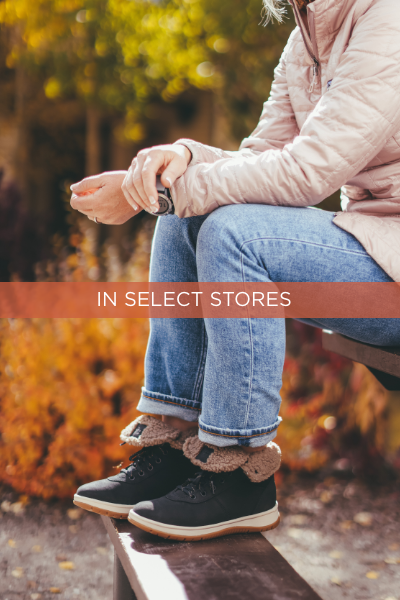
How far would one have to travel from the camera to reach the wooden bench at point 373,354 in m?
1.27

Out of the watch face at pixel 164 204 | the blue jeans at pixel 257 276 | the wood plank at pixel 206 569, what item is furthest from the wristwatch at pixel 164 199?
the wood plank at pixel 206 569

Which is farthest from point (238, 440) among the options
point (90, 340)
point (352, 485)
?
point (352, 485)

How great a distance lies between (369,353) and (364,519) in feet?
4.52

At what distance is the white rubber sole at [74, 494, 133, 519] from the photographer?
1.27 meters

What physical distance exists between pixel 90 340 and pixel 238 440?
1.62 metres

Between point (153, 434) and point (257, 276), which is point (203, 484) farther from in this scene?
point (257, 276)

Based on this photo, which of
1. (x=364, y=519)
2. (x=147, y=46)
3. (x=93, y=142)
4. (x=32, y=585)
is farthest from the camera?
(x=93, y=142)

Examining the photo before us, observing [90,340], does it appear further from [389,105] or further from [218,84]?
[218,84]

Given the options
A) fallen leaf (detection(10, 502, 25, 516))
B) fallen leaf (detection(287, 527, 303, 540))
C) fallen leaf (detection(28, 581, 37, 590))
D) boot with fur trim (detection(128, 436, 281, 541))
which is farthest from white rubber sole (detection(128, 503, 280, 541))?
fallen leaf (detection(10, 502, 25, 516))

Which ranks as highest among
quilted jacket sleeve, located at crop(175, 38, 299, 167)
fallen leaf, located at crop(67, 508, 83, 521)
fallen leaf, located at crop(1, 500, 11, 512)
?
quilted jacket sleeve, located at crop(175, 38, 299, 167)

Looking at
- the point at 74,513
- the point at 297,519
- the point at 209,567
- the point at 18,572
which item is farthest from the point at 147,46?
the point at 209,567

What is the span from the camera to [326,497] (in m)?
2.65

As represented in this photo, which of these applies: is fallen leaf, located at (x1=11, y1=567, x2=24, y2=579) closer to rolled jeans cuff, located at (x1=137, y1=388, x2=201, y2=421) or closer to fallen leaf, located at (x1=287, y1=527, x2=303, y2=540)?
rolled jeans cuff, located at (x1=137, y1=388, x2=201, y2=421)
